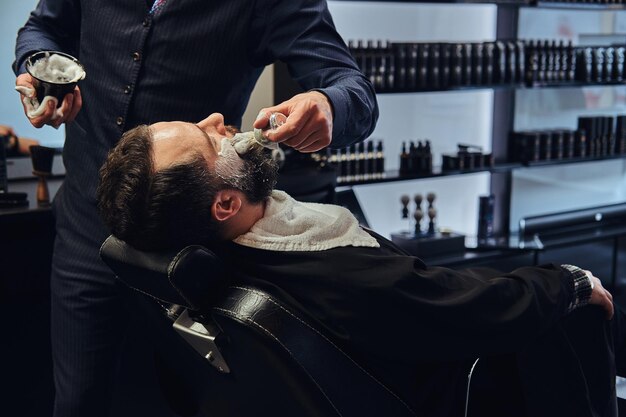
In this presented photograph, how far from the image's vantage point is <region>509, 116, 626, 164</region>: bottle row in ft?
16.4

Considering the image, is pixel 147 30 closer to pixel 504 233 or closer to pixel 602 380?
pixel 602 380

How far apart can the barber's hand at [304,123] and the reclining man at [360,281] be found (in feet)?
0.34

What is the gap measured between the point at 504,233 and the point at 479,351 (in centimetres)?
374

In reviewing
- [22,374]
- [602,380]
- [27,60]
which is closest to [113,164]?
[27,60]

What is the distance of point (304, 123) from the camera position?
152cm

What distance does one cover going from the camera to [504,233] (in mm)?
5219

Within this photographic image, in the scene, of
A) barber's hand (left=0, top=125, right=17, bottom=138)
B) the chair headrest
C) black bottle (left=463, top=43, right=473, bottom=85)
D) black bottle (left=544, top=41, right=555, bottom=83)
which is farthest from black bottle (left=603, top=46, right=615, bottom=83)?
the chair headrest

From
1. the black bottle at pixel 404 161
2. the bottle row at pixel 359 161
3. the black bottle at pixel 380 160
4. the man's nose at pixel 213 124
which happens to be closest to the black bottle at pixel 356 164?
the bottle row at pixel 359 161

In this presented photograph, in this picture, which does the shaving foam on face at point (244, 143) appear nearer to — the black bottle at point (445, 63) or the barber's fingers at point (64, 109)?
the barber's fingers at point (64, 109)

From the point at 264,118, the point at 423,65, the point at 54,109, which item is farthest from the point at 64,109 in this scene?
the point at 423,65

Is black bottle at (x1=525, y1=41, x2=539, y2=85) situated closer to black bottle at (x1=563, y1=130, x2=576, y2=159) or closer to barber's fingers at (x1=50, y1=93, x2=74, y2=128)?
black bottle at (x1=563, y1=130, x2=576, y2=159)

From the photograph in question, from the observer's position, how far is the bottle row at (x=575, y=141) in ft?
16.4

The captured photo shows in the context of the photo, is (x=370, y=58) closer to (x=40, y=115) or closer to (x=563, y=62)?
(x=563, y=62)

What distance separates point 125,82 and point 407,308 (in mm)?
980
